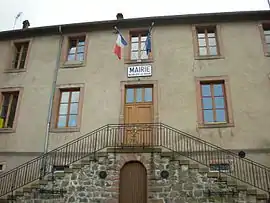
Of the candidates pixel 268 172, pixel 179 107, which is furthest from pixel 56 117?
pixel 268 172

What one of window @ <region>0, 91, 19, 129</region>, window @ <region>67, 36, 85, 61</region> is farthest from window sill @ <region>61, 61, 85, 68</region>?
window @ <region>0, 91, 19, 129</region>

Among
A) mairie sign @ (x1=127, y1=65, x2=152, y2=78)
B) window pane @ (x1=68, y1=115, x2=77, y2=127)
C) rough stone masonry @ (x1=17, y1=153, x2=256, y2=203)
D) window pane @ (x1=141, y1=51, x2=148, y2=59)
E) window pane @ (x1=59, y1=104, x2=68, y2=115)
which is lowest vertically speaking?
rough stone masonry @ (x1=17, y1=153, x2=256, y2=203)

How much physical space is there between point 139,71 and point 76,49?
360cm

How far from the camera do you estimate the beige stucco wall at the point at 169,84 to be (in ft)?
37.2

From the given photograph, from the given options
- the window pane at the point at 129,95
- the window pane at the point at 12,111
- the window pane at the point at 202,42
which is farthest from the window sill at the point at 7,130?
the window pane at the point at 202,42

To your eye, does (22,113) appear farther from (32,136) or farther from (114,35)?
(114,35)

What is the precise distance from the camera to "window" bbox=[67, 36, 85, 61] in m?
14.0

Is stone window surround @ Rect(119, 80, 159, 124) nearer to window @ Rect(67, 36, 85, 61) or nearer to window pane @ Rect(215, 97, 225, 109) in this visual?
window pane @ Rect(215, 97, 225, 109)

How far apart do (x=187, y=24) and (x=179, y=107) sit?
14.2 feet

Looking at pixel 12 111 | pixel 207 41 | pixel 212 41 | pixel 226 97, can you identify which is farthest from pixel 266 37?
pixel 12 111

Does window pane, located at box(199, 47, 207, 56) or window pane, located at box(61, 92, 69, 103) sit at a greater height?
window pane, located at box(199, 47, 207, 56)

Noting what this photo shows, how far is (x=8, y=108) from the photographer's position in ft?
43.6

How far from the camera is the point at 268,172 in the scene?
10.3 m

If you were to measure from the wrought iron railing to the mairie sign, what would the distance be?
2389 millimetres
